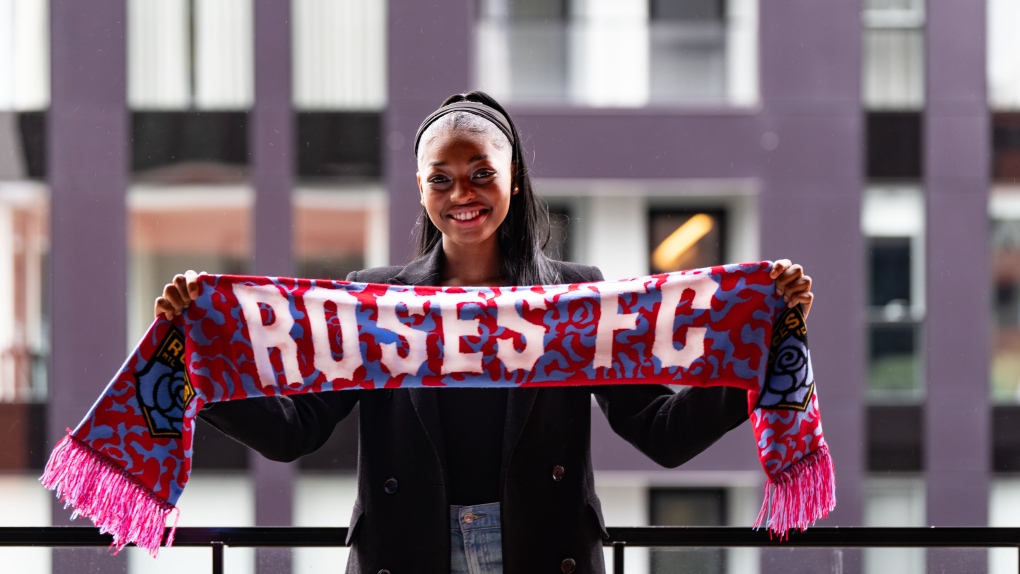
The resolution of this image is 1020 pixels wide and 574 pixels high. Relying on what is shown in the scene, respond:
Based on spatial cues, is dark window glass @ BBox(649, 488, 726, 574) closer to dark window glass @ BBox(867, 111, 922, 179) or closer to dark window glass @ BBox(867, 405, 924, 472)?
dark window glass @ BBox(867, 405, 924, 472)

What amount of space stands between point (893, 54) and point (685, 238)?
1.17 meters

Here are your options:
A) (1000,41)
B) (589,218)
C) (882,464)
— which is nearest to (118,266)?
(589,218)

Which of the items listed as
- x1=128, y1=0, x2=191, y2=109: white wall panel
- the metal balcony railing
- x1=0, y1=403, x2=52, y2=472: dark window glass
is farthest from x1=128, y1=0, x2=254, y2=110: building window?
the metal balcony railing

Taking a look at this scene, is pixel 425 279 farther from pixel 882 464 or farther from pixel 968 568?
pixel 882 464

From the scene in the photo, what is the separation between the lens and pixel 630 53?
4.21m

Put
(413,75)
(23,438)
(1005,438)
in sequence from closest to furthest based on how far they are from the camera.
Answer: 1. (23,438)
2. (413,75)
3. (1005,438)

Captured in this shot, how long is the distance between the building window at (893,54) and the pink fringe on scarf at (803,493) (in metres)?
2.59

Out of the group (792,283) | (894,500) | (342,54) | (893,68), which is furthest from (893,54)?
(792,283)

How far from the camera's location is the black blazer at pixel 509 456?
1.59 m

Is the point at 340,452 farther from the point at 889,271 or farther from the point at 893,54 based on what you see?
the point at 893,54

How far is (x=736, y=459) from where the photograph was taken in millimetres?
3807

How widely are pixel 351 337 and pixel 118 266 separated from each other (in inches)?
83.1

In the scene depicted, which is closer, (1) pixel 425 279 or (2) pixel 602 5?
(1) pixel 425 279

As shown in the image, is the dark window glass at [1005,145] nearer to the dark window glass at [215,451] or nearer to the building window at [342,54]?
the building window at [342,54]
